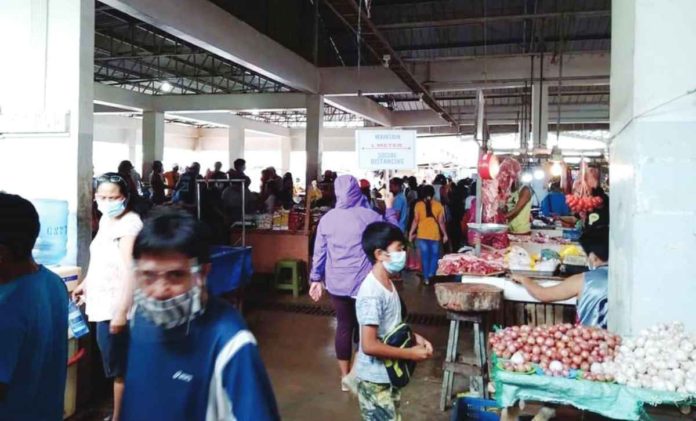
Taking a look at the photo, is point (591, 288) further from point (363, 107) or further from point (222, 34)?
point (363, 107)

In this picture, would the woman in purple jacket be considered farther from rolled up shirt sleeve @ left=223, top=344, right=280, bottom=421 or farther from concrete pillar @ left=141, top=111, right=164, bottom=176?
concrete pillar @ left=141, top=111, right=164, bottom=176

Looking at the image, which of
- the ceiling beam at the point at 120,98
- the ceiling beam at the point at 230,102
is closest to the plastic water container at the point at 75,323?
the ceiling beam at the point at 120,98

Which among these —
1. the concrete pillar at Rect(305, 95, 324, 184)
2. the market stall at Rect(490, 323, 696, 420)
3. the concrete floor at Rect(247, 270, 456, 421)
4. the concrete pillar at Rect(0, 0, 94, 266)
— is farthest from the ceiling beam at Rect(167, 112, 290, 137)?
the market stall at Rect(490, 323, 696, 420)

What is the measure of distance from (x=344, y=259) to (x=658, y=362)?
2460 millimetres

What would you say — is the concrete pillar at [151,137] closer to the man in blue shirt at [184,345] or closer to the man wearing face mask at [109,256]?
the man wearing face mask at [109,256]

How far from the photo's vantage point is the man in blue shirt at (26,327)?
1735mm

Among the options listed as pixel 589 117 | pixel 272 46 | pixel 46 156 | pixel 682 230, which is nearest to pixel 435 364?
pixel 682 230

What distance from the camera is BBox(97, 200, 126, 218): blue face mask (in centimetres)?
342

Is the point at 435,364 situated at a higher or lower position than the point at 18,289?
lower

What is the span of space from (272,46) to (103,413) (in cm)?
760

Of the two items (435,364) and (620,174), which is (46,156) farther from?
(620,174)

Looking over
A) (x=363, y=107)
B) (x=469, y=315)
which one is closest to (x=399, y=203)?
(x=469, y=315)

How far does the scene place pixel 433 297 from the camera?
8375 mm

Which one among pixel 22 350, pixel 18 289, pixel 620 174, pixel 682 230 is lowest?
pixel 22 350
